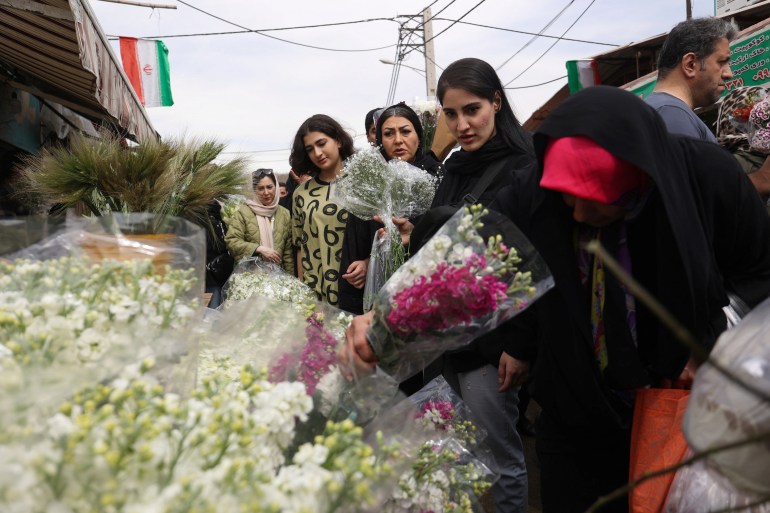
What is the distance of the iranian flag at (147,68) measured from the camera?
34.6 feet

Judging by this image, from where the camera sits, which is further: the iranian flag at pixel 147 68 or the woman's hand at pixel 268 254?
the iranian flag at pixel 147 68

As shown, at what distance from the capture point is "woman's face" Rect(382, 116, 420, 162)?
4258 mm

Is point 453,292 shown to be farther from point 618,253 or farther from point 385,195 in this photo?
point 385,195

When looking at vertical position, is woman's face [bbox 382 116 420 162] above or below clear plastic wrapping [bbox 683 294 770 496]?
above

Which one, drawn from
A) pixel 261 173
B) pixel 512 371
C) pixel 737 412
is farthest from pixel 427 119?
pixel 737 412

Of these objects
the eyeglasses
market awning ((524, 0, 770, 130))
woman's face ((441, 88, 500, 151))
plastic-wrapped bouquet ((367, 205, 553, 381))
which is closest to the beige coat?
the eyeglasses

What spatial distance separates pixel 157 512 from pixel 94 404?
0.23 m

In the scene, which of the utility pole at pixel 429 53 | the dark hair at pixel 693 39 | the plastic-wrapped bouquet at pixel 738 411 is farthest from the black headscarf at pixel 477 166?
the utility pole at pixel 429 53

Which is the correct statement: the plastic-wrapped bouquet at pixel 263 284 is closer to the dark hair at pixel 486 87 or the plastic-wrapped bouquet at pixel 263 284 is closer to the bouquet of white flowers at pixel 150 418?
the dark hair at pixel 486 87

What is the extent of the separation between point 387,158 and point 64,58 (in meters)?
3.22

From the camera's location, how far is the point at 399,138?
13.9ft

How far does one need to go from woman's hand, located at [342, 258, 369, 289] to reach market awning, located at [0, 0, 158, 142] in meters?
1.35

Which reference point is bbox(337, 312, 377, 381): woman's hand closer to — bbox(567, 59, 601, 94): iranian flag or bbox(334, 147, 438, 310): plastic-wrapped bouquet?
bbox(334, 147, 438, 310): plastic-wrapped bouquet

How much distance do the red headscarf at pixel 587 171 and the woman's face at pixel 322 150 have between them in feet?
9.51
